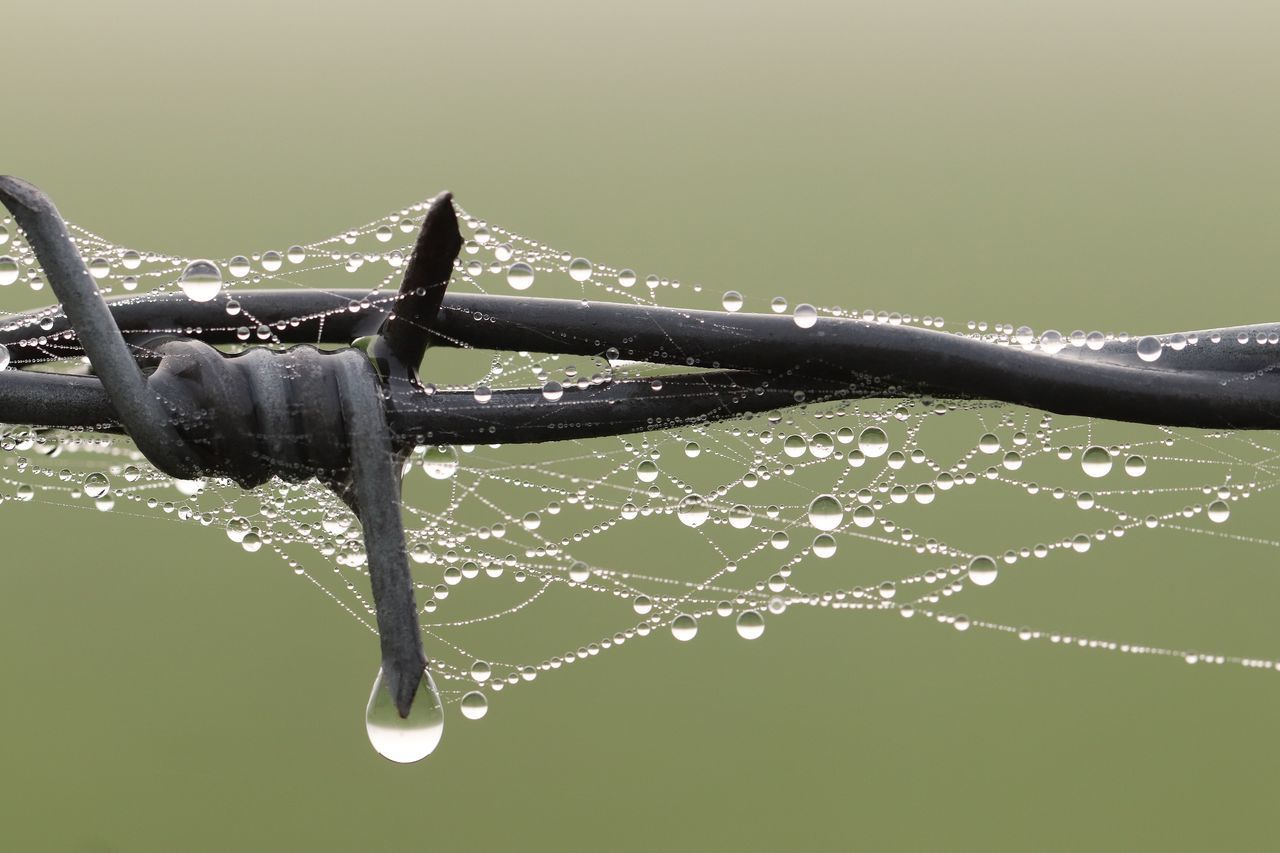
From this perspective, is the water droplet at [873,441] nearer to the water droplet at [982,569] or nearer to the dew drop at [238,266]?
the water droplet at [982,569]

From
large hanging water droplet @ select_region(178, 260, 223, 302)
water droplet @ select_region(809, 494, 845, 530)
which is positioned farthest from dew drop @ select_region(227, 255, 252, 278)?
water droplet @ select_region(809, 494, 845, 530)

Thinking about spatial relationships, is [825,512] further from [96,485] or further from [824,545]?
[96,485]

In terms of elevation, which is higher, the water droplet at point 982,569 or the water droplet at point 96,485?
the water droplet at point 982,569

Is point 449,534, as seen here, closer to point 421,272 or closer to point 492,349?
point 492,349

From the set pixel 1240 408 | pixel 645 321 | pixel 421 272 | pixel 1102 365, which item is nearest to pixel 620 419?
pixel 645 321

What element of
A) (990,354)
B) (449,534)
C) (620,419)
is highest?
(990,354)

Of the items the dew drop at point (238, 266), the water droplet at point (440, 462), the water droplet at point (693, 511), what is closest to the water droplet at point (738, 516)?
the water droplet at point (693, 511)
